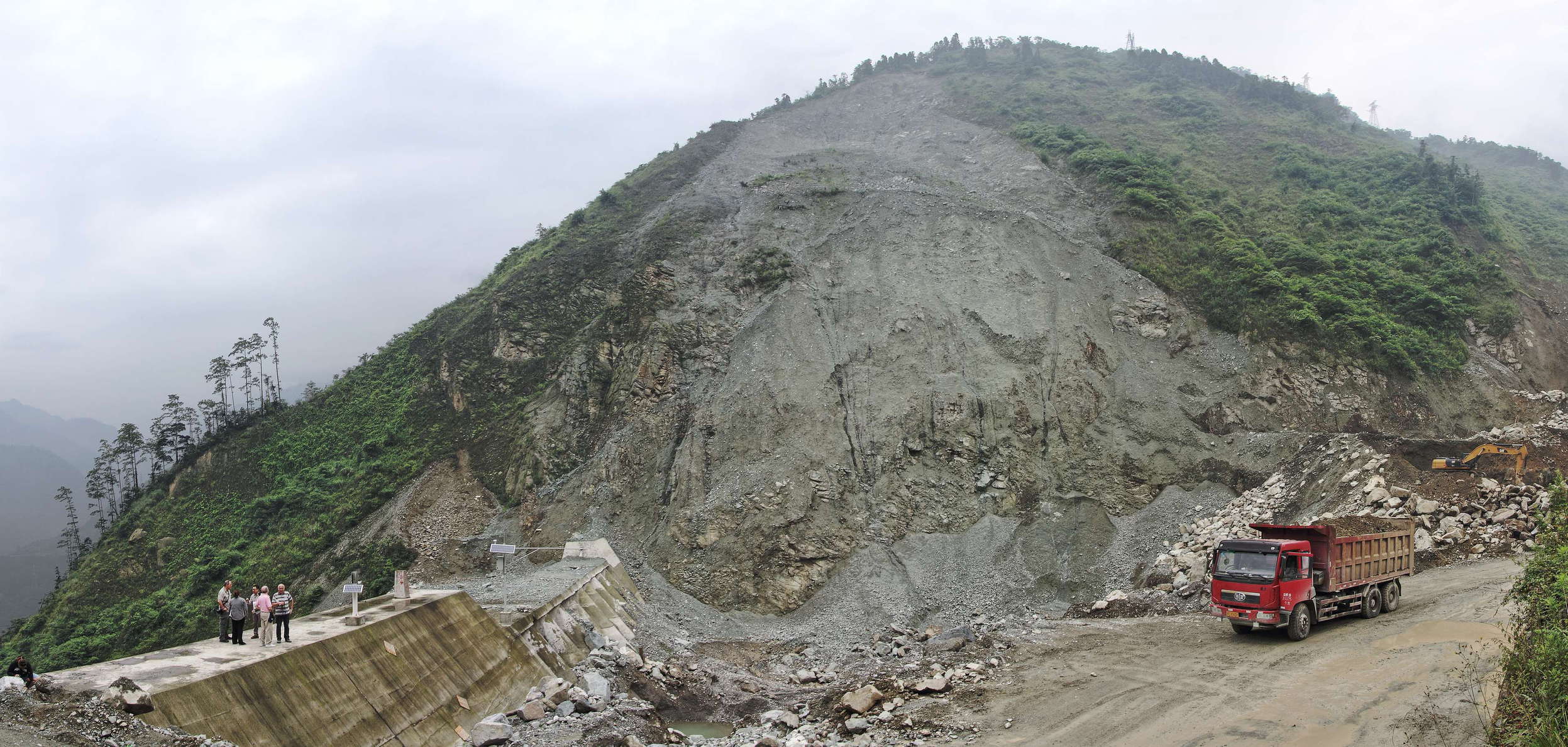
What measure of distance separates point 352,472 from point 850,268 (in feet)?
74.4

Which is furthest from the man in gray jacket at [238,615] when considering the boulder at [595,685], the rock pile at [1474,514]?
the rock pile at [1474,514]

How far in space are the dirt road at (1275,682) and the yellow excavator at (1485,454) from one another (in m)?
3.82

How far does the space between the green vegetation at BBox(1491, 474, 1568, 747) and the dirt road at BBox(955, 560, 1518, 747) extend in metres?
1.39

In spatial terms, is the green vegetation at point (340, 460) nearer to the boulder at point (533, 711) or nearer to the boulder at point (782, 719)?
the boulder at point (533, 711)

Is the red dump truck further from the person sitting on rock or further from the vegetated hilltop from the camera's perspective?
the person sitting on rock

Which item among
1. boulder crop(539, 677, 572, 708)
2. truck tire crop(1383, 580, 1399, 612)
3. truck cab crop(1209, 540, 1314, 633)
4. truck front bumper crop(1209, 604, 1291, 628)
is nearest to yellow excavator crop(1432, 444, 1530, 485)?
truck tire crop(1383, 580, 1399, 612)

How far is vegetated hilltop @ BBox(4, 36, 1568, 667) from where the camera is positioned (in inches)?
1007

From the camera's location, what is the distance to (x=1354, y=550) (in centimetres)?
1585

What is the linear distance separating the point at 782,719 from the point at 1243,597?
932 centimetres

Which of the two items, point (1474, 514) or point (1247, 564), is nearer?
point (1247, 564)

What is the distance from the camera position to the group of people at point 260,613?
44.3ft

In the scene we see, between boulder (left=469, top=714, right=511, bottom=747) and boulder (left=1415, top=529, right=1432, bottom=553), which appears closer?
boulder (left=469, top=714, right=511, bottom=747)

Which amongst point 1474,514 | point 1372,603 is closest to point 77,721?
point 1372,603

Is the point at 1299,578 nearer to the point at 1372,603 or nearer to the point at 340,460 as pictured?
the point at 1372,603
